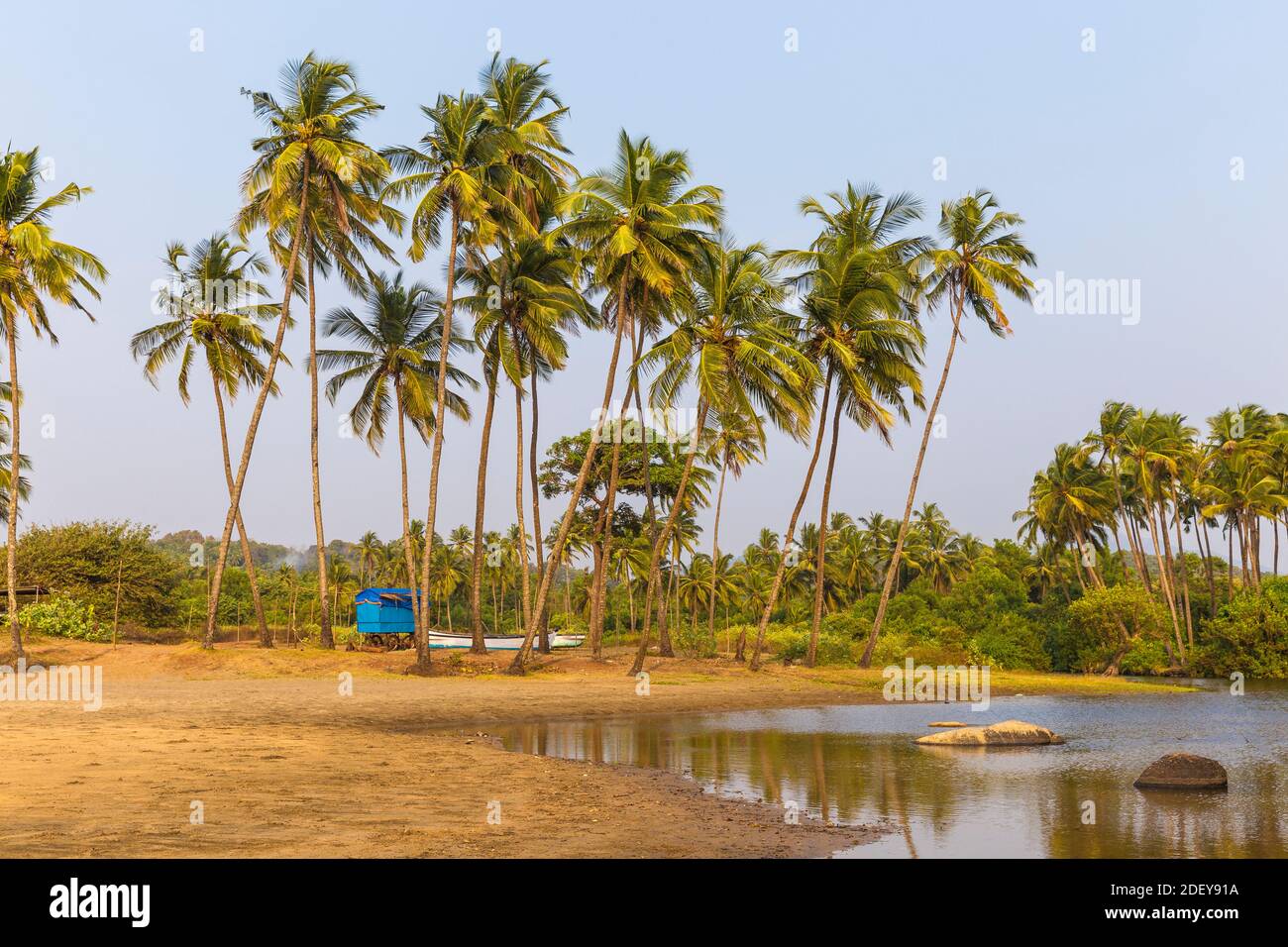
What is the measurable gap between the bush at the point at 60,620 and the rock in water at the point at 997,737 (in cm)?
3326

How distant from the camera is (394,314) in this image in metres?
41.9

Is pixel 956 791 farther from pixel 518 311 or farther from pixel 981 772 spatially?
pixel 518 311

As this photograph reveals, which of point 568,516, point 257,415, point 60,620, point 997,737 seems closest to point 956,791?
point 997,737

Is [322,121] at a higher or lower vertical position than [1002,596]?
higher

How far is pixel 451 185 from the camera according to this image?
3253 cm

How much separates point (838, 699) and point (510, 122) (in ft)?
76.7

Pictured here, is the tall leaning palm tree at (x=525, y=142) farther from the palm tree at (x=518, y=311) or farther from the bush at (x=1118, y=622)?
the bush at (x=1118, y=622)

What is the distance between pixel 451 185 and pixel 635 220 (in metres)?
6.08

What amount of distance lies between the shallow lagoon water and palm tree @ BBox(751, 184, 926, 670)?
1295 centimetres

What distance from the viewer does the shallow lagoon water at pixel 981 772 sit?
10.3 m
